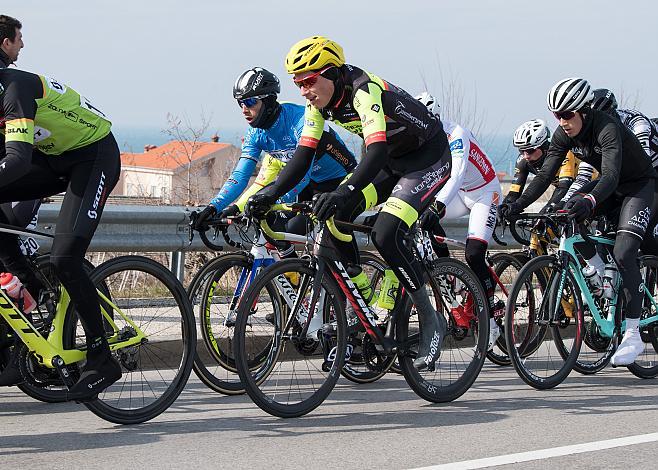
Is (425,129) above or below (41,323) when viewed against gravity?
above

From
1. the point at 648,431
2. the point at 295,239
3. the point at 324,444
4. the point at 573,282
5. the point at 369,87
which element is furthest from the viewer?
the point at 573,282

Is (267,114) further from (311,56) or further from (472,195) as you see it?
(472,195)

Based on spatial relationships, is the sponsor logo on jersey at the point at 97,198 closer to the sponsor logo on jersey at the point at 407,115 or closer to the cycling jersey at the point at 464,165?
Result: the sponsor logo on jersey at the point at 407,115

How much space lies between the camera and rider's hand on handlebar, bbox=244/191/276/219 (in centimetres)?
730

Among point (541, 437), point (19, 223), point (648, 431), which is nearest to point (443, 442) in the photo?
point (541, 437)

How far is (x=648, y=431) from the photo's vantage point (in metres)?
6.75

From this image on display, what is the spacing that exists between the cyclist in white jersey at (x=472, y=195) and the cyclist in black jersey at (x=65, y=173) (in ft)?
9.71

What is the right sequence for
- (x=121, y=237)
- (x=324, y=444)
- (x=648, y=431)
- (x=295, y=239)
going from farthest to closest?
(x=121, y=237), (x=295, y=239), (x=648, y=431), (x=324, y=444)

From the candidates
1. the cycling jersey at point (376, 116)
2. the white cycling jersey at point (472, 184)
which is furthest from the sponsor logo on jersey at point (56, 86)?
the white cycling jersey at point (472, 184)

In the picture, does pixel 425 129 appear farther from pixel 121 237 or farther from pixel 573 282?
pixel 121 237

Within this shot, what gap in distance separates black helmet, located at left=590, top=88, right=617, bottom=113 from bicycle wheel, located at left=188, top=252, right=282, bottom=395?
3676 millimetres

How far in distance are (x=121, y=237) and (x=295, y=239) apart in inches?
117

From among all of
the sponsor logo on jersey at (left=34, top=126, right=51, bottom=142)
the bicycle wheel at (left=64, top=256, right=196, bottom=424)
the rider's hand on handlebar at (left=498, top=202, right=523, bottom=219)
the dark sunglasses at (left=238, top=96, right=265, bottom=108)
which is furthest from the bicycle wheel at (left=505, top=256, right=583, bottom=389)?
the sponsor logo on jersey at (left=34, top=126, right=51, bottom=142)

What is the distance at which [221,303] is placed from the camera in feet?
26.0
